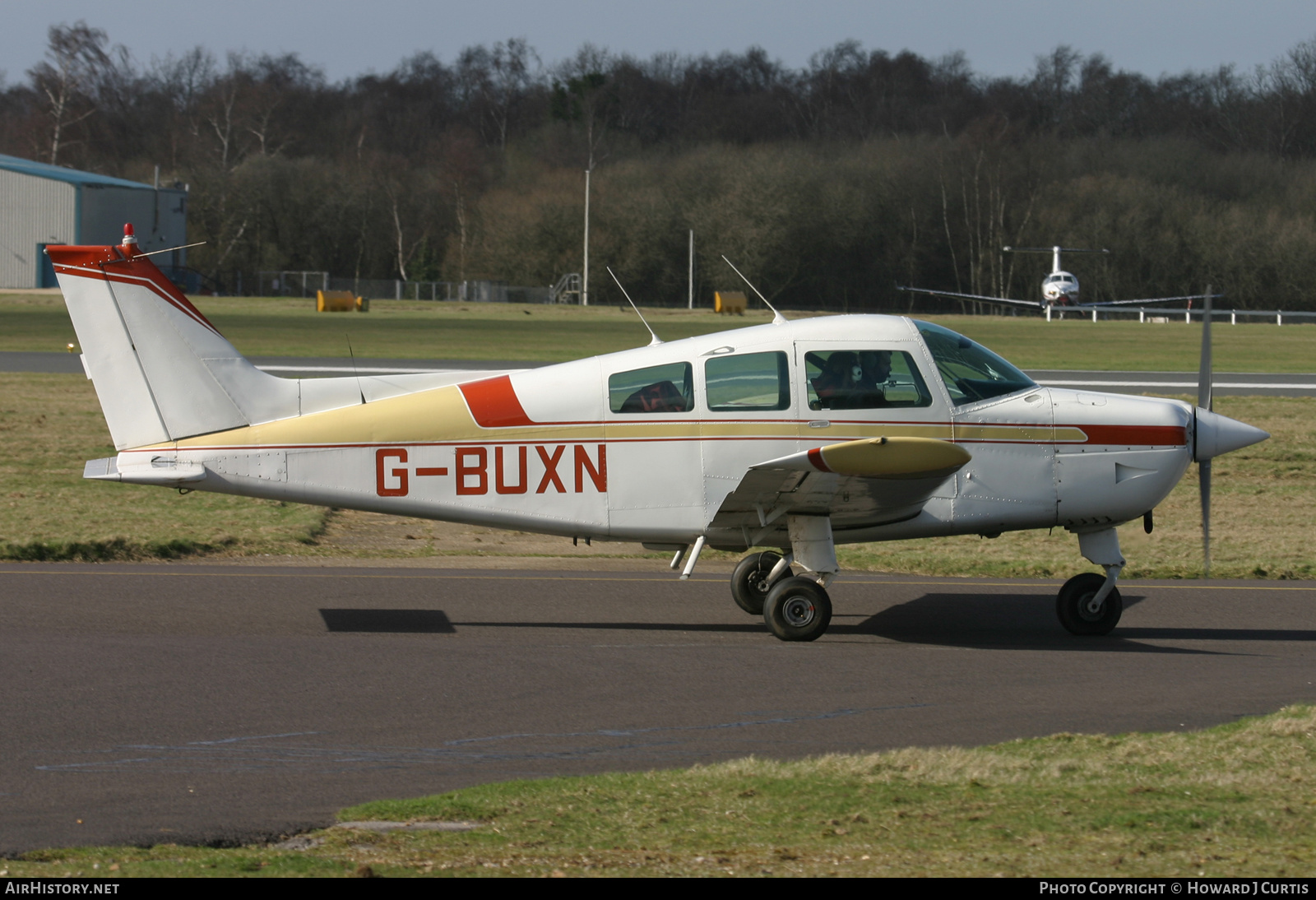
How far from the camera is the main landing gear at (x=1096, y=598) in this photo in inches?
390

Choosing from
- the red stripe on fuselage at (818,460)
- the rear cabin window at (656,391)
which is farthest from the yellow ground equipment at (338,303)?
the red stripe on fuselage at (818,460)

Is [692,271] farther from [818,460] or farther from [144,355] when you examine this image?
[818,460]

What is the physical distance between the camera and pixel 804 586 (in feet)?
31.0

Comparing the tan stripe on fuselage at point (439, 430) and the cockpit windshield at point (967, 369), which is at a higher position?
the cockpit windshield at point (967, 369)

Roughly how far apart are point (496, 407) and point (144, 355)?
8.34 feet

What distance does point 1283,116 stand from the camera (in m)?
107

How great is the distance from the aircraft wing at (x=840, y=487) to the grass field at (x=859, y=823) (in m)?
2.52

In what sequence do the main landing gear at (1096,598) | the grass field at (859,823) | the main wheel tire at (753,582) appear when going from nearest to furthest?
the grass field at (859,823)
the main landing gear at (1096,598)
the main wheel tire at (753,582)

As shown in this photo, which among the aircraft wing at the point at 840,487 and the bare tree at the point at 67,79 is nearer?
the aircraft wing at the point at 840,487

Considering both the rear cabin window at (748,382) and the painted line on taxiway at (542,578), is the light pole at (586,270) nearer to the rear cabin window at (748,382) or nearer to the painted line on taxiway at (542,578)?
the painted line on taxiway at (542,578)

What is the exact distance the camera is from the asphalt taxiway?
6262mm

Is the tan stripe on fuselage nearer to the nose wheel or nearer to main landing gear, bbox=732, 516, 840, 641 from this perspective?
main landing gear, bbox=732, 516, 840, 641

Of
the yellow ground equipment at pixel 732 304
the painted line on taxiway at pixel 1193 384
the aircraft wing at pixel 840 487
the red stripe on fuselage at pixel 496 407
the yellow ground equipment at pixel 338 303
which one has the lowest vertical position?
the aircraft wing at pixel 840 487

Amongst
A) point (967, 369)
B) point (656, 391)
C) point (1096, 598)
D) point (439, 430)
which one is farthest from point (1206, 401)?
point (439, 430)
